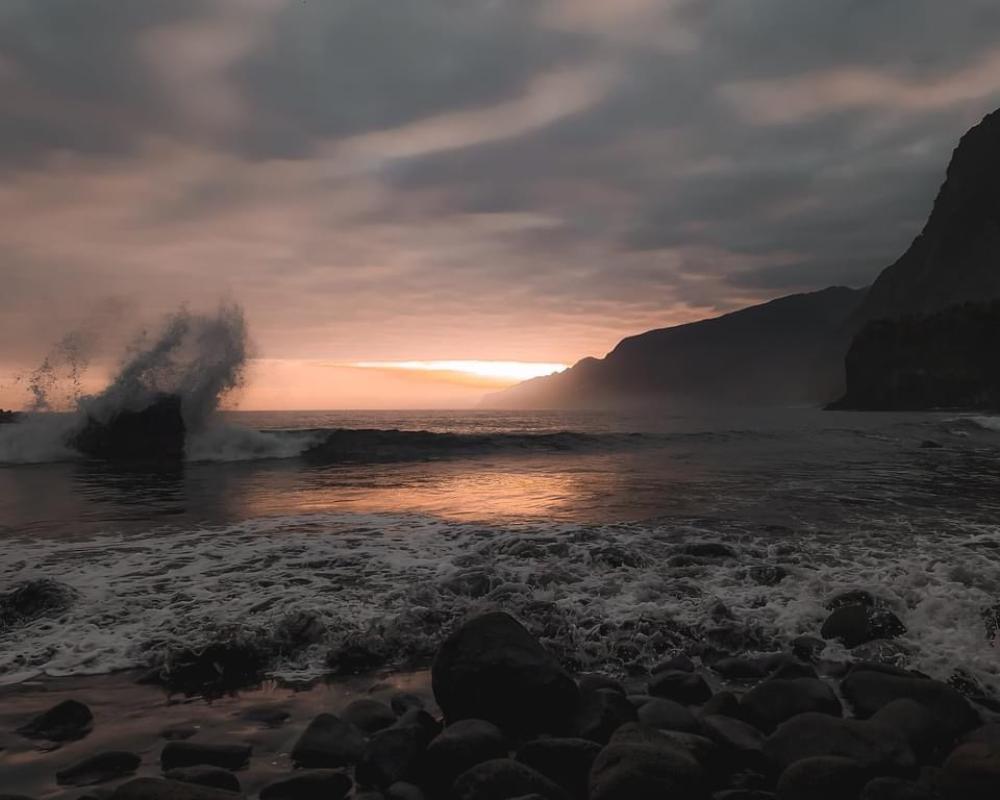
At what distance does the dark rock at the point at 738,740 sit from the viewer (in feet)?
14.5

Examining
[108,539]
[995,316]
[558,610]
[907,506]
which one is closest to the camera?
[558,610]

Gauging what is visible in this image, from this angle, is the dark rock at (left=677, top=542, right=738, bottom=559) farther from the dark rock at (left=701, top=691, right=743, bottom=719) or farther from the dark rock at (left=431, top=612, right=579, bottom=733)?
the dark rock at (left=431, top=612, right=579, bottom=733)

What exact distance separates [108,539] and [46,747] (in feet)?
26.0

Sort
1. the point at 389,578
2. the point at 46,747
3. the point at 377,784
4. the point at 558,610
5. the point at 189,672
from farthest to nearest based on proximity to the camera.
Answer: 1. the point at 389,578
2. the point at 558,610
3. the point at 189,672
4. the point at 46,747
5. the point at 377,784

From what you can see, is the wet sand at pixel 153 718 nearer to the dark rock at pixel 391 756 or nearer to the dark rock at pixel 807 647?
the dark rock at pixel 391 756

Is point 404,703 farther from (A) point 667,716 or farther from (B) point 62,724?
(B) point 62,724

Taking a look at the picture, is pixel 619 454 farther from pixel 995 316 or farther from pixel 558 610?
pixel 995 316

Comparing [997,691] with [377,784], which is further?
[997,691]

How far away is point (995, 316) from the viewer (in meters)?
98.1

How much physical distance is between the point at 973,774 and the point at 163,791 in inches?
187

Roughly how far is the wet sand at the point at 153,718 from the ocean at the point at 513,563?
381mm

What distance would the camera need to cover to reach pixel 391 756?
173 inches

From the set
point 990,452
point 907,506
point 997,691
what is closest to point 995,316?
point 990,452

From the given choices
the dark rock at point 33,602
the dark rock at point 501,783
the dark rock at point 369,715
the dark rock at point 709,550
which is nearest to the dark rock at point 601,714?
the dark rock at point 501,783
